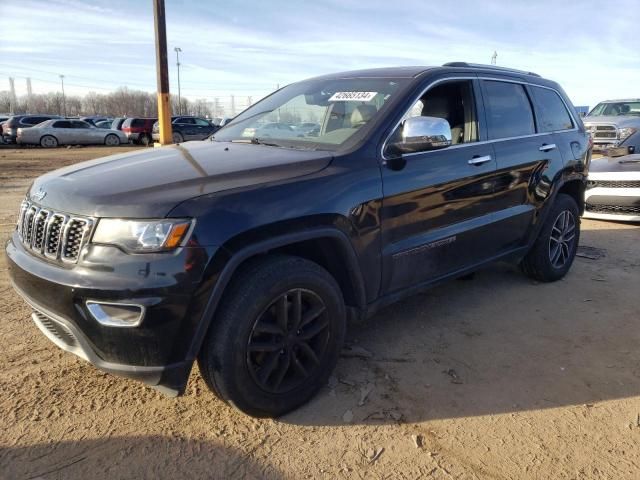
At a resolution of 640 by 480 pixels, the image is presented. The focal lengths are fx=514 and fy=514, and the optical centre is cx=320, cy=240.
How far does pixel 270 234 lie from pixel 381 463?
121 cm

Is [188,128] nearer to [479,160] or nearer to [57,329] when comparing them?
[479,160]

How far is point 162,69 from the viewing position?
12.9 meters

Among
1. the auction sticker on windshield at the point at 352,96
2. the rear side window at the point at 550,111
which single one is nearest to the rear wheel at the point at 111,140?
the rear side window at the point at 550,111

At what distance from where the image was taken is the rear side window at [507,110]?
13.1ft

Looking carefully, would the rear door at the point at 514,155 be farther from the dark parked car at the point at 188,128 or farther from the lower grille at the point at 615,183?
the dark parked car at the point at 188,128

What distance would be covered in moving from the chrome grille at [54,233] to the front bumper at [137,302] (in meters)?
0.07

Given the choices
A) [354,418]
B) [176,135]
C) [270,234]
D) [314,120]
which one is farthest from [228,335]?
[176,135]

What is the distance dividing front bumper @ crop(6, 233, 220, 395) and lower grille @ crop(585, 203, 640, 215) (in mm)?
7193

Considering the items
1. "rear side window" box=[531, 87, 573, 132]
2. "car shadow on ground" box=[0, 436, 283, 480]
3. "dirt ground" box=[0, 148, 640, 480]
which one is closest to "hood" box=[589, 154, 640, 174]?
"rear side window" box=[531, 87, 573, 132]

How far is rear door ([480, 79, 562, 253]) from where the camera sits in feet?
13.0

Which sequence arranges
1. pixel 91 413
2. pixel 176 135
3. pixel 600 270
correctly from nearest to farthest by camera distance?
pixel 91 413
pixel 600 270
pixel 176 135

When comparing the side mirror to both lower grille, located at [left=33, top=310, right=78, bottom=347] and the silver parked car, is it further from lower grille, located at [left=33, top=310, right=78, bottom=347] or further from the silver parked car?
the silver parked car

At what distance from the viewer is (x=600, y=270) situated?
210 inches

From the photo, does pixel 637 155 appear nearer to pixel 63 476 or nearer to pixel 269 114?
pixel 269 114
